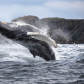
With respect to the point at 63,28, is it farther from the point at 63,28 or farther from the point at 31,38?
the point at 31,38

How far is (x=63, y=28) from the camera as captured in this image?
375ft

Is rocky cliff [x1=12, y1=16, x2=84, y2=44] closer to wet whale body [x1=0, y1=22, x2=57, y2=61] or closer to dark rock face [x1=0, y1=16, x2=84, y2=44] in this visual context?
dark rock face [x1=0, y1=16, x2=84, y2=44]

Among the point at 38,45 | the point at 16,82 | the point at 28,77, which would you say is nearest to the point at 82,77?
the point at 28,77

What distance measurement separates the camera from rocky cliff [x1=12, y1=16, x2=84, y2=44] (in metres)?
104

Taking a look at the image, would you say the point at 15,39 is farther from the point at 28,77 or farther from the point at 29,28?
the point at 28,77

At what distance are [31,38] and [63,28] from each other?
4305 inches

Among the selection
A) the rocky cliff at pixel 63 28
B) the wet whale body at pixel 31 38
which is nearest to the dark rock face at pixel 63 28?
the rocky cliff at pixel 63 28

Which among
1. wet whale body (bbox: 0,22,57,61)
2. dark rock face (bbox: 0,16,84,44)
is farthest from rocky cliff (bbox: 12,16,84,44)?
wet whale body (bbox: 0,22,57,61)

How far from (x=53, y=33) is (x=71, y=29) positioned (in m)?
14.0

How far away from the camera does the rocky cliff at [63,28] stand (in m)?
104

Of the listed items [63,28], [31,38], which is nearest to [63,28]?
[63,28]

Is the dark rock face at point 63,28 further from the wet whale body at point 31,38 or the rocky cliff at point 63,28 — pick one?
the wet whale body at point 31,38

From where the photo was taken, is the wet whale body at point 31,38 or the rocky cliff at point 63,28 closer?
the wet whale body at point 31,38

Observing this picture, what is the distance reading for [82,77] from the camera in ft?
14.1
